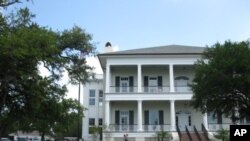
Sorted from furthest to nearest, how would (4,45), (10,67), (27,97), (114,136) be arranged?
(114,136) → (27,97) → (10,67) → (4,45)

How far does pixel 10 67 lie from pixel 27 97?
328 centimetres

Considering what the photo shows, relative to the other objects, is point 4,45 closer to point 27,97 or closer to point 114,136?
point 27,97

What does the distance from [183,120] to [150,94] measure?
16.2ft

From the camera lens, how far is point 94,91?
4828cm

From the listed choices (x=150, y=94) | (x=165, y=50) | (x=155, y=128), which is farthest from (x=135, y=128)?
(x=165, y=50)

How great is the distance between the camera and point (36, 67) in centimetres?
1769

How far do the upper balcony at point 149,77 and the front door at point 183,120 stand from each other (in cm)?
305

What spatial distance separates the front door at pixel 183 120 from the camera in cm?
4175

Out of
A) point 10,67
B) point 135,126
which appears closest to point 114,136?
point 135,126

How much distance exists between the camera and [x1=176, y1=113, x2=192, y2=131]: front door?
4175 centimetres

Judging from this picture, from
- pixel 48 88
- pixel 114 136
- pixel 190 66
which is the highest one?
pixel 190 66

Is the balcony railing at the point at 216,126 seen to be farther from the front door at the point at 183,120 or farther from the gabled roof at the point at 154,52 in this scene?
the gabled roof at the point at 154,52

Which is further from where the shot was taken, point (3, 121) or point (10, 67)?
point (3, 121)

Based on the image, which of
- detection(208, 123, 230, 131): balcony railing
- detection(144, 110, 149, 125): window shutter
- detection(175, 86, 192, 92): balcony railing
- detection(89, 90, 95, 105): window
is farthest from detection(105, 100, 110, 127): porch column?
detection(208, 123, 230, 131): balcony railing
